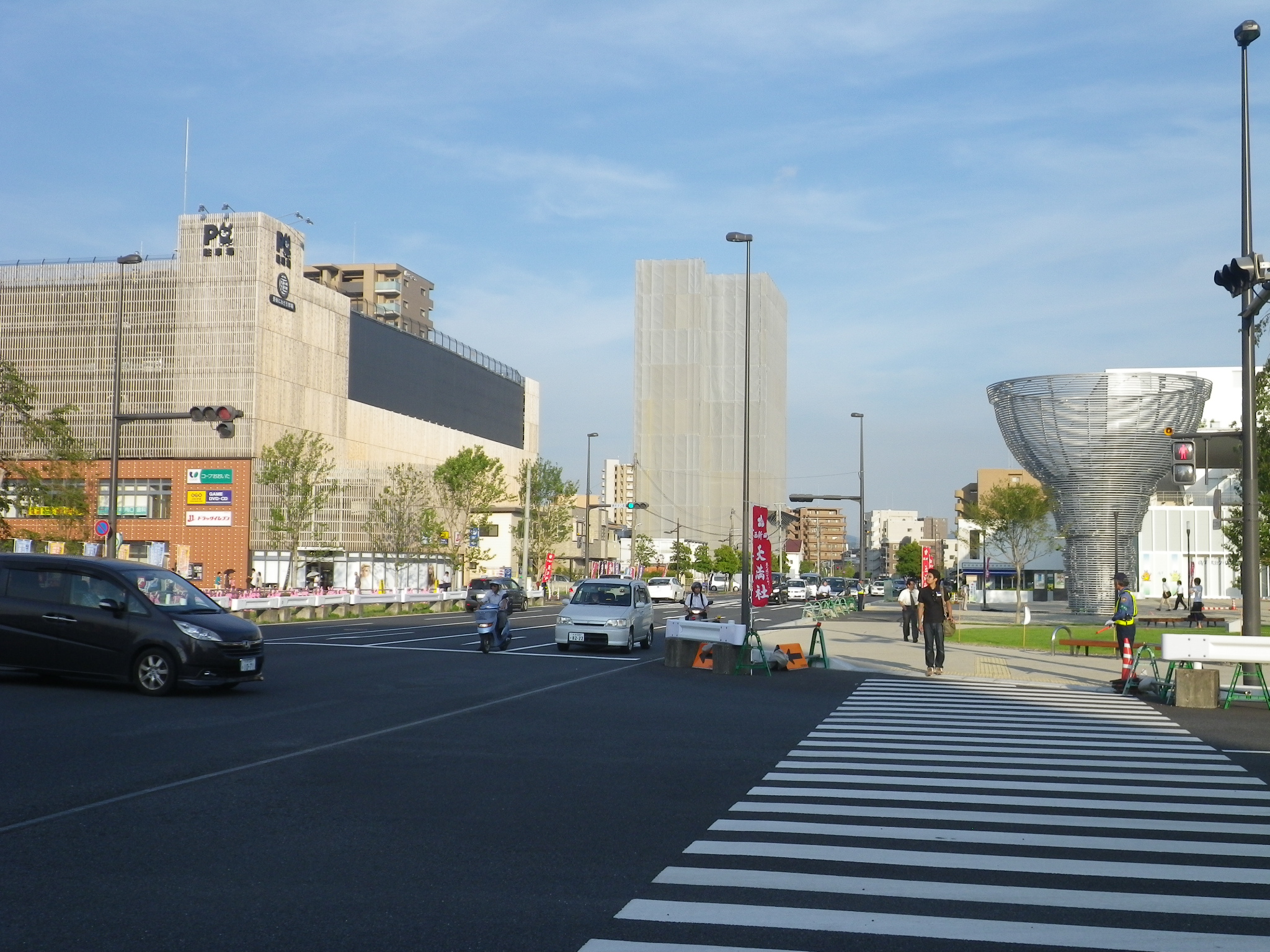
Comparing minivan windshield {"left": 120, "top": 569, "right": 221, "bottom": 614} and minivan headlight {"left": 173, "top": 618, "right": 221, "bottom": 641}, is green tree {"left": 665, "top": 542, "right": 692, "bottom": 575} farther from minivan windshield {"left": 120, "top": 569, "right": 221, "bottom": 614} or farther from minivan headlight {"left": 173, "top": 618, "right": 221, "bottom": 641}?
minivan headlight {"left": 173, "top": 618, "right": 221, "bottom": 641}

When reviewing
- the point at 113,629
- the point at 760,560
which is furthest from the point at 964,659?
the point at 113,629

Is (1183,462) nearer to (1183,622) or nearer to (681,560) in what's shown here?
(1183,622)

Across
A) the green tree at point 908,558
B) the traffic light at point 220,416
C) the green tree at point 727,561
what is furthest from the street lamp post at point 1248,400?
the green tree at point 908,558

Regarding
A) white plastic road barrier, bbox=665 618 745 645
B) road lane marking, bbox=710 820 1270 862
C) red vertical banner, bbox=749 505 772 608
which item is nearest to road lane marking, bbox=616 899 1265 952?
road lane marking, bbox=710 820 1270 862

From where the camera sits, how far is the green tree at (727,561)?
132 meters

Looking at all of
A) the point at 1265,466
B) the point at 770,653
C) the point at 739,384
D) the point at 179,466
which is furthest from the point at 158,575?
the point at 739,384

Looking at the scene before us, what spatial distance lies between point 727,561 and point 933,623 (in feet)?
362

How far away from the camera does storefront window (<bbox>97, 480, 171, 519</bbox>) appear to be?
74625mm

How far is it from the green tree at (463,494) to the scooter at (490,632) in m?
48.2

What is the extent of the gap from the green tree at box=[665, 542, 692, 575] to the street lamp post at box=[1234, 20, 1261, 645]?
327 feet

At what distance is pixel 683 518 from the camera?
465ft

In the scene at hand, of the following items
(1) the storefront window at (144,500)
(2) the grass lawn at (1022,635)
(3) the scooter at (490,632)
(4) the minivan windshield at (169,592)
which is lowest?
(2) the grass lawn at (1022,635)

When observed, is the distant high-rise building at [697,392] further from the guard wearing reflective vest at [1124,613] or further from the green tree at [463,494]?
the guard wearing reflective vest at [1124,613]

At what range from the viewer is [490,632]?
88.4ft
